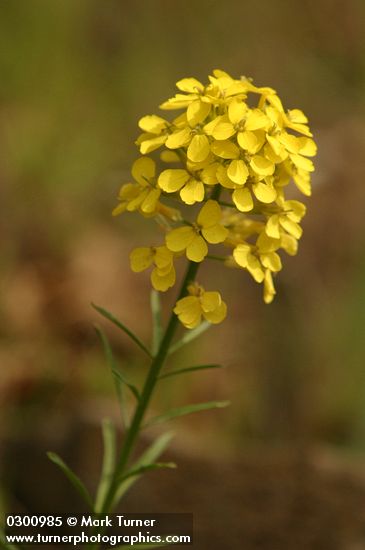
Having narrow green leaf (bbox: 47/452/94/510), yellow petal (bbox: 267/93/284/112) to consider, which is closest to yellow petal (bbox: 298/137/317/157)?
yellow petal (bbox: 267/93/284/112)

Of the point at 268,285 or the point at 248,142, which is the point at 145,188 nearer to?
the point at 248,142

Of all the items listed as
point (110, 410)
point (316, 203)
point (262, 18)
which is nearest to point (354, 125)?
point (316, 203)

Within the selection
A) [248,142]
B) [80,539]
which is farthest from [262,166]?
[80,539]

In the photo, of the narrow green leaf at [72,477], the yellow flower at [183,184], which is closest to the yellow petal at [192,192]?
the yellow flower at [183,184]

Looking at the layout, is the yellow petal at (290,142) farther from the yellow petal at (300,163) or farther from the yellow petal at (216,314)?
the yellow petal at (216,314)

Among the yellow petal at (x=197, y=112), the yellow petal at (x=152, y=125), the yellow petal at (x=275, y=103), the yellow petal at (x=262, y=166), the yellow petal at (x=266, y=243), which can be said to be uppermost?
the yellow petal at (x=275, y=103)

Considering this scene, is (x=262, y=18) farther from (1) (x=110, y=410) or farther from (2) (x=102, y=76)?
(1) (x=110, y=410)
